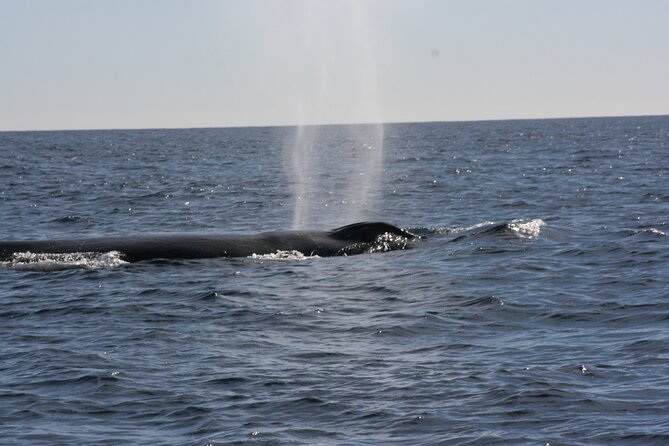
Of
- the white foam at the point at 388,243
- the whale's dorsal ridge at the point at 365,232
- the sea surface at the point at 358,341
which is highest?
the whale's dorsal ridge at the point at 365,232

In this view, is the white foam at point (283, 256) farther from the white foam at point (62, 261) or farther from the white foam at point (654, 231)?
the white foam at point (654, 231)

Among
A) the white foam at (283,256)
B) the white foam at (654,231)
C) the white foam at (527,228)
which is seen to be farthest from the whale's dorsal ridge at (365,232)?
the white foam at (654,231)

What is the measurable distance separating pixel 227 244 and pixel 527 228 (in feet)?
24.0

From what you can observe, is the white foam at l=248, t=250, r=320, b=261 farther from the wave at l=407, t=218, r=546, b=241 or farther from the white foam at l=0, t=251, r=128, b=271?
the wave at l=407, t=218, r=546, b=241

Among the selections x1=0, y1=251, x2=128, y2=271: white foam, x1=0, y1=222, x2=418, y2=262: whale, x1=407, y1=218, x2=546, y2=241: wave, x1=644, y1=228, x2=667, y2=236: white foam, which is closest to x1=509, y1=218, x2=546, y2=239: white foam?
x1=407, y1=218, x2=546, y2=241: wave

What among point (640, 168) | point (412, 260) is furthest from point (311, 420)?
point (640, 168)

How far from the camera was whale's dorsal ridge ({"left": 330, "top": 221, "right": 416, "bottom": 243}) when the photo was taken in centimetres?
2241

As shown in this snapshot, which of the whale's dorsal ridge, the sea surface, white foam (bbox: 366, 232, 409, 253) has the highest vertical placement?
the whale's dorsal ridge

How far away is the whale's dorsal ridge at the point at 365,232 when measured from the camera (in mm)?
22406

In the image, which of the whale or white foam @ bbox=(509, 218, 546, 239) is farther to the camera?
white foam @ bbox=(509, 218, 546, 239)

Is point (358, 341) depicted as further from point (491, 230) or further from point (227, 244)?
point (491, 230)

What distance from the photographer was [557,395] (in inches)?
424

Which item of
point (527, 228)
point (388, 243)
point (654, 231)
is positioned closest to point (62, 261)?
point (388, 243)

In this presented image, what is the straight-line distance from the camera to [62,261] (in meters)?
20.6
